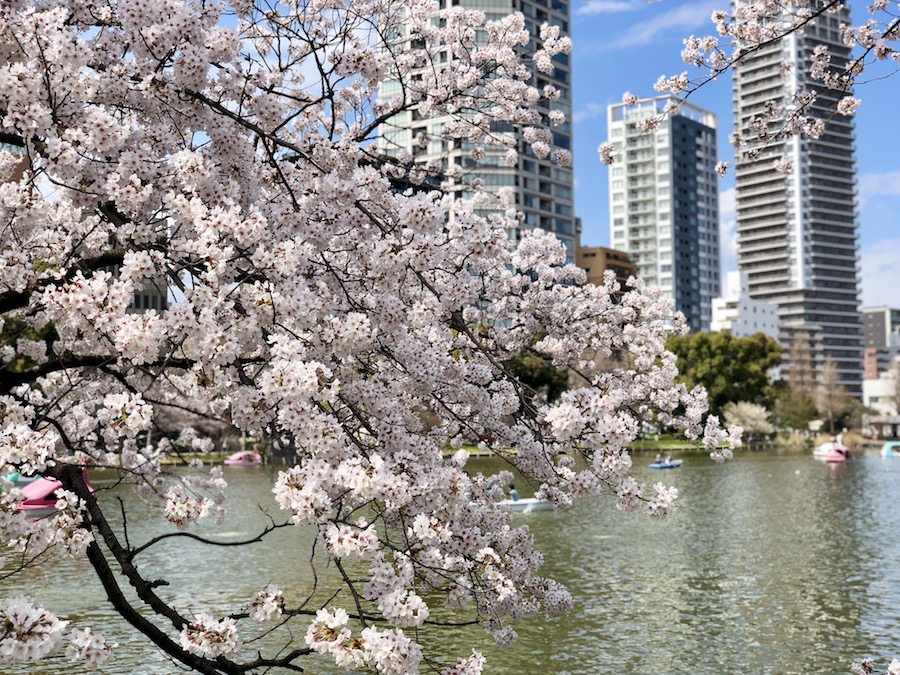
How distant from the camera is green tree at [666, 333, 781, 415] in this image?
3034 inches

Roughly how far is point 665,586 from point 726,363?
65.4 m

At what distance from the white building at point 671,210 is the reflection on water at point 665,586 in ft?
387

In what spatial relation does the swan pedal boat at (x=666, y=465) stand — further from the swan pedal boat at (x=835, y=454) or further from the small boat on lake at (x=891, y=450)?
the small boat on lake at (x=891, y=450)

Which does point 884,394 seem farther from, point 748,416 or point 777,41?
point 777,41

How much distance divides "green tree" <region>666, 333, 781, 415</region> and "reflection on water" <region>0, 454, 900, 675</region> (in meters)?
47.7

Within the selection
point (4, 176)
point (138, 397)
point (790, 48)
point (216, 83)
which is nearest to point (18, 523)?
point (138, 397)

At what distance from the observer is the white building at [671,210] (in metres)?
144

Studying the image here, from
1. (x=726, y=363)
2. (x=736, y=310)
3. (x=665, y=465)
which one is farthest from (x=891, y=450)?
(x=736, y=310)

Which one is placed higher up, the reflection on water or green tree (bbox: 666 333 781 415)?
green tree (bbox: 666 333 781 415)

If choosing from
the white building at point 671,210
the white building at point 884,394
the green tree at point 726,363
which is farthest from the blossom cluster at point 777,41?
the white building at point 671,210

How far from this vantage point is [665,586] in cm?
1681

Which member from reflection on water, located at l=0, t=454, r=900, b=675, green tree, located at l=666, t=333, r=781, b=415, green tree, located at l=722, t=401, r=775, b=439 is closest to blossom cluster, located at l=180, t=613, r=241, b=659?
reflection on water, located at l=0, t=454, r=900, b=675

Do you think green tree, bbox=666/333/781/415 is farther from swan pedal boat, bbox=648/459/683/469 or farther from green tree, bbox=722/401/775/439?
swan pedal boat, bbox=648/459/683/469

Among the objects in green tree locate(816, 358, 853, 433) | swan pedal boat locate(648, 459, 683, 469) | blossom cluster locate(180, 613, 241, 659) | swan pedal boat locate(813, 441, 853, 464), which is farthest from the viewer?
green tree locate(816, 358, 853, 433)
